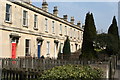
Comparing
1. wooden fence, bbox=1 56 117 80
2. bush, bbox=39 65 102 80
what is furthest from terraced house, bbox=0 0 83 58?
bush, bbox=39 65 102 80

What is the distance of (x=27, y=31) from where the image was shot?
21.2 meters

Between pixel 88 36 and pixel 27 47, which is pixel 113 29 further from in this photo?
pixel 27 47

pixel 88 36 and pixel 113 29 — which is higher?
pixel 113 29

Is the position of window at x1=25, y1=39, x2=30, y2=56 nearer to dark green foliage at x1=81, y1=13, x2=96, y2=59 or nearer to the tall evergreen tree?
dark green foliage at x1=81, y1=13, x2=96, y2=59

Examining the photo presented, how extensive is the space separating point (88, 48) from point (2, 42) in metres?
9.53

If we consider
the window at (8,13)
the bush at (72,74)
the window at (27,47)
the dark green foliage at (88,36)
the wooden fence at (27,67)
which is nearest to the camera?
the bush at (72,74)

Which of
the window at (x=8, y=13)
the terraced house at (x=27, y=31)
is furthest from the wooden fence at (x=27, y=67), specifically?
the window at (x=8, y=13)

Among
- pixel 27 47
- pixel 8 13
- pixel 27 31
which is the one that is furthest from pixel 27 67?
pixel 27 31

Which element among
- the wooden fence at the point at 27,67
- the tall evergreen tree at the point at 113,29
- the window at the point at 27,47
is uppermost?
the tall evergreen tree at the point at 113,29

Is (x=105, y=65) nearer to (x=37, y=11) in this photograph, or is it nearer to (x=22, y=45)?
(x=22, y=45)

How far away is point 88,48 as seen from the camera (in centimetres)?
2006

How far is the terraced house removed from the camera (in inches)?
695

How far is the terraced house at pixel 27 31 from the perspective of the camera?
17641 millimetres

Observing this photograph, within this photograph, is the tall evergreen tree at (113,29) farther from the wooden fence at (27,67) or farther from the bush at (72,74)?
the bush at (72,74)
